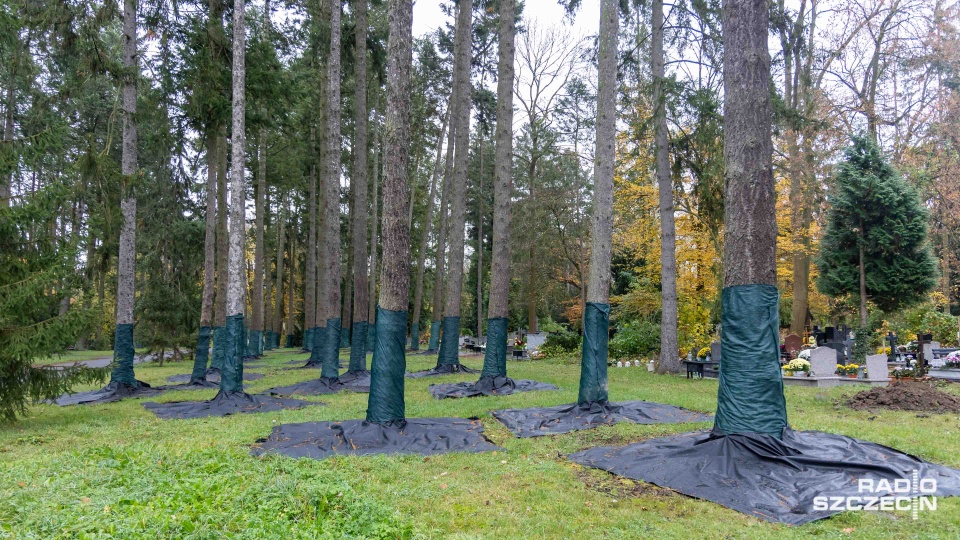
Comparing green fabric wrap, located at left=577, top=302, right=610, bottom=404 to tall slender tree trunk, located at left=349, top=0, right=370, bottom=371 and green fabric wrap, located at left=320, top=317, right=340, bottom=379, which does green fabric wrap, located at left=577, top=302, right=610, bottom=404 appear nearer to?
green fabric wrap, located at left=320, top=317, right=340, bottom=379

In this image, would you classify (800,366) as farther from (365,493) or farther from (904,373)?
(365,493)

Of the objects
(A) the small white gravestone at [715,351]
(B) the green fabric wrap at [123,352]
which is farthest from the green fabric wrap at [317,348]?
(A) the small white gravestone at [715,351]

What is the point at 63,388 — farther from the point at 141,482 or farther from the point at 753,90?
the point at 753,90

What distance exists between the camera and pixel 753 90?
6.66 metres

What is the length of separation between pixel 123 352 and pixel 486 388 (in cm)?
794

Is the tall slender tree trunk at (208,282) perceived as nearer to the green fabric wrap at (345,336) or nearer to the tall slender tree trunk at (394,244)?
the tall slender tree trunk at (394,244)

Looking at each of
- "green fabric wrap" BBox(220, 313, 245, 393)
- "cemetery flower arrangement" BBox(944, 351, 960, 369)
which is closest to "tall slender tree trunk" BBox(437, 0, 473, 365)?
"green fabric wrap" BBox(220, 313, 245, 393)

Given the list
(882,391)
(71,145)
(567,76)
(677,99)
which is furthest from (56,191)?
(567,76)

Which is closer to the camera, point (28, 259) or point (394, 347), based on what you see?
point (394, 347)

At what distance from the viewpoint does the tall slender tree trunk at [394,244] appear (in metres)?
7.82

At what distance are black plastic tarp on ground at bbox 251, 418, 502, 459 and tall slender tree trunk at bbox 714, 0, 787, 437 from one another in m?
2.91

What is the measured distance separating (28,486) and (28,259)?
5.23 metres

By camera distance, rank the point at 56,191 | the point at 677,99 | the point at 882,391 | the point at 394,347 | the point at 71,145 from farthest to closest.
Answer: the point at 71,145
the point at 677,99
the point at 882,391
the point at 56,191
the point at 394,347

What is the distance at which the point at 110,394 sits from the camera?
12.1 m
